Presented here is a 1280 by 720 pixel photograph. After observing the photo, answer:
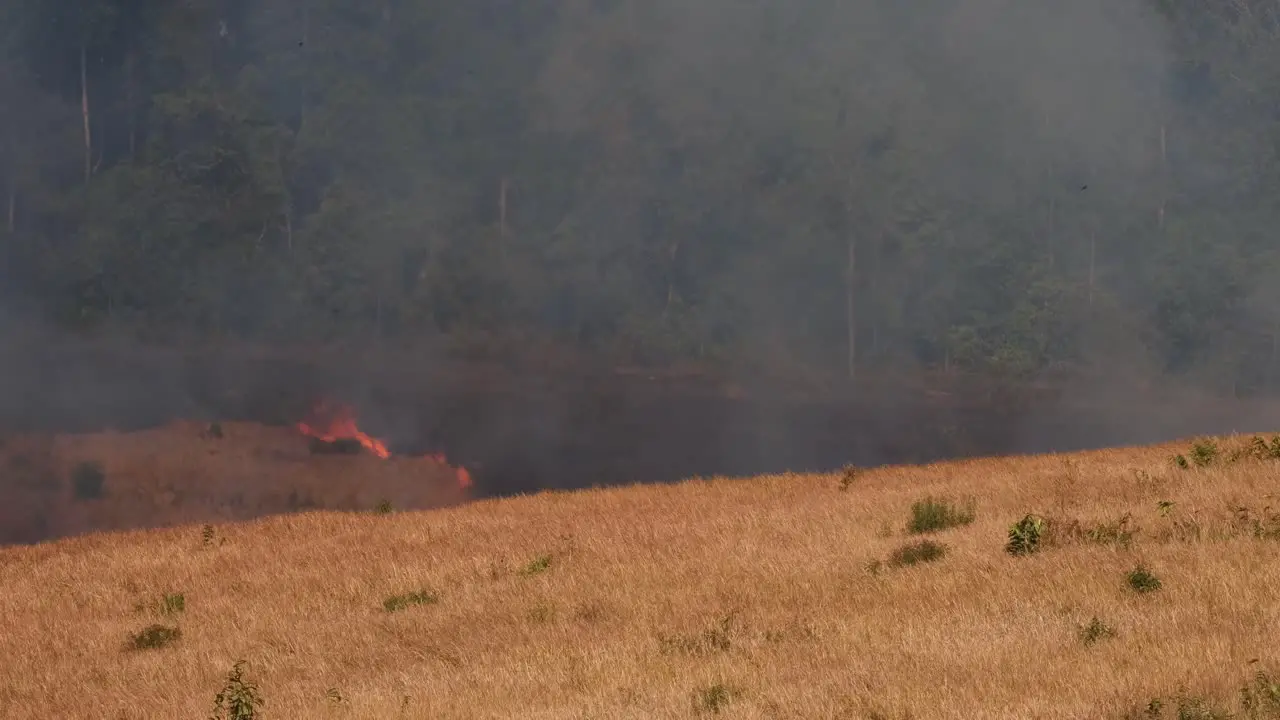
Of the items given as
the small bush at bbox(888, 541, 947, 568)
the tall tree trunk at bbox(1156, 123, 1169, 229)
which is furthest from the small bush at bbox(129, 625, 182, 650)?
the tall tree trunk at bbox(1156, 123, 1169, 229)

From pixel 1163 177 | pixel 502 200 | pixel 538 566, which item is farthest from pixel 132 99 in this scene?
pixel 538 566

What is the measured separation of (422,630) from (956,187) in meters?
86.6

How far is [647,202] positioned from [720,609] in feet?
271

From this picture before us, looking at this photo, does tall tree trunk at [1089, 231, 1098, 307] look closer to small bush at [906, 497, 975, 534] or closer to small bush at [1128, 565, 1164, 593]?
small bush at [906, 497, 975, 534]

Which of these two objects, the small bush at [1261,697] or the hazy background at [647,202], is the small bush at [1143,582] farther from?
the hazy background at [647,202]

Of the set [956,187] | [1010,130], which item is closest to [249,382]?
[956,187]

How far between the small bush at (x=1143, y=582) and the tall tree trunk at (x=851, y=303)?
79.0m

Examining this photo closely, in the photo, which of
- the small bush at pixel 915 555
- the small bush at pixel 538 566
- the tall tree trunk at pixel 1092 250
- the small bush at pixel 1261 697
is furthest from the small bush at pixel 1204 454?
the tall tree trunk at pixel 1092 250

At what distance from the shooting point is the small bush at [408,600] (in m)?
16.8

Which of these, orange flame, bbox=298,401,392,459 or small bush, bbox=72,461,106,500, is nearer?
small bush, bbox=72,461,106,500

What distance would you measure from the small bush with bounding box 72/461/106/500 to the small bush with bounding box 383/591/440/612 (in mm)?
54730

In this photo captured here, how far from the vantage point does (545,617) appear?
49.3 feet

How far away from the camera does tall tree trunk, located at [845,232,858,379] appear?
303ft

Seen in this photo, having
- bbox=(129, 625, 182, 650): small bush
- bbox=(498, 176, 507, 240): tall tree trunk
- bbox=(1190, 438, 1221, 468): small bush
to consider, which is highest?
bbox=(498, 176, 507, 240): tall tree trunk
